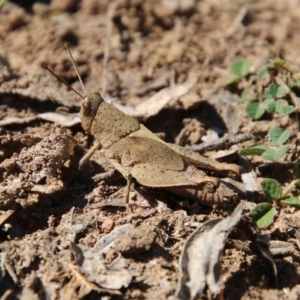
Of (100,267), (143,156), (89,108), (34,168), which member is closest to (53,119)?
(89,108)

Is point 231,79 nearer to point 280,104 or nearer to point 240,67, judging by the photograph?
point 240,67

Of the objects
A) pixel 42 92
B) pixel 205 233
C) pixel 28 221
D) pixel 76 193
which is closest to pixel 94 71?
pixel 42 92

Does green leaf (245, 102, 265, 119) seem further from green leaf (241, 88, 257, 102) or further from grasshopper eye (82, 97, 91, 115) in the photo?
grasshopper eye (82, 97, 91, 115)

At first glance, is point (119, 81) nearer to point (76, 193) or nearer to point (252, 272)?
point (76, 193)

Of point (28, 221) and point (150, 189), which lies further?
point (150, 189)

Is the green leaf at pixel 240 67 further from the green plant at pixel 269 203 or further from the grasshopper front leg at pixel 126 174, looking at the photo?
the grasshopper front leg at pixel 126 174

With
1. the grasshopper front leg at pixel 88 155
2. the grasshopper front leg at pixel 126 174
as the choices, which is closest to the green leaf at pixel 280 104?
the grasshopper front leg at pixel 126 174

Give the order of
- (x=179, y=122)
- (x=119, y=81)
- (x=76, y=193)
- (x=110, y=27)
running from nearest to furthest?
(x=76, y=193)
(x=179, y=122)
(x=119, y=81)
(x=110, y=27)
